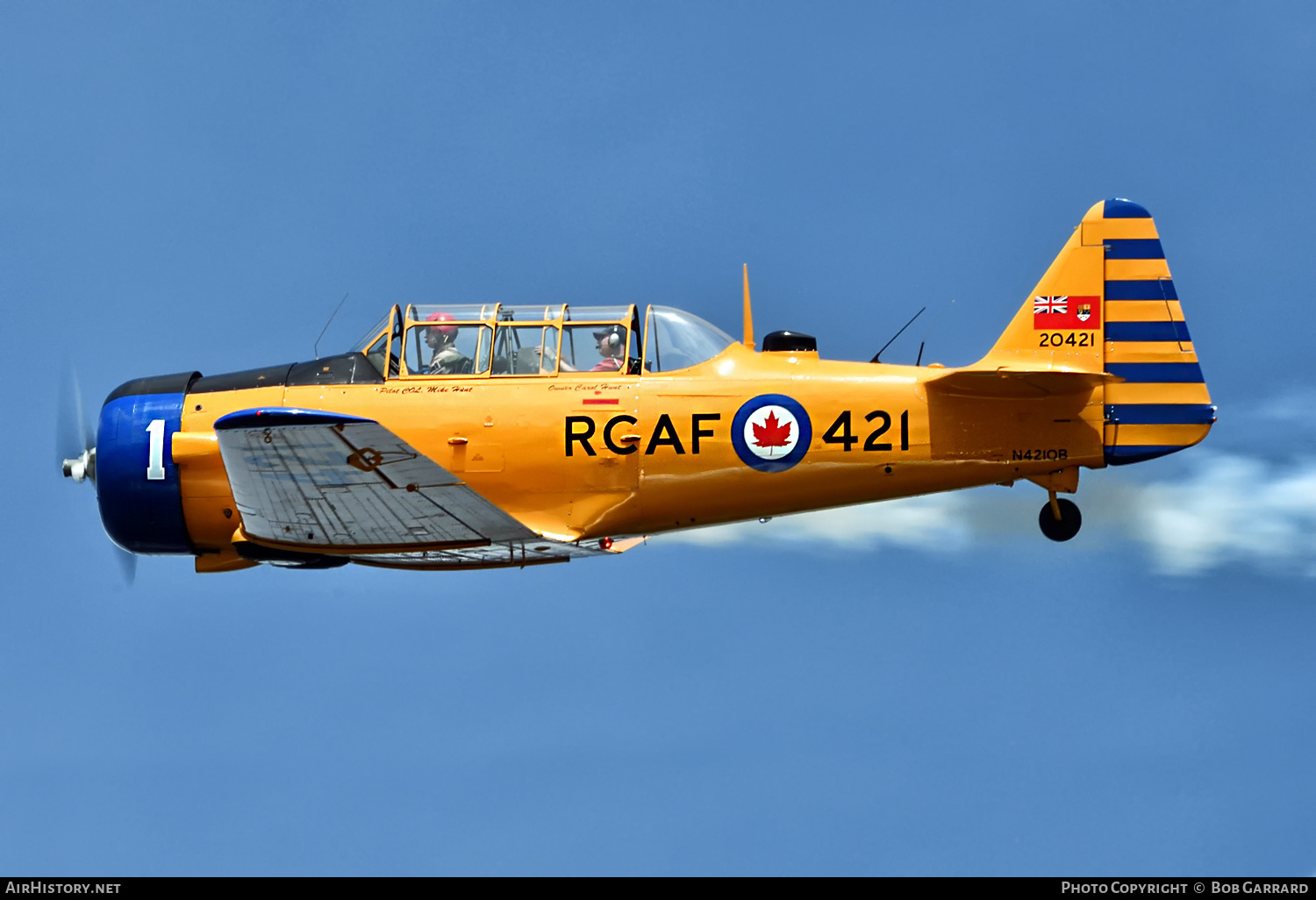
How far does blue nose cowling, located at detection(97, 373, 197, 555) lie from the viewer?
47.5 feet

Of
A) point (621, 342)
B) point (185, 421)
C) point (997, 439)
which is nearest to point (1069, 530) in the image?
point (997, 439)

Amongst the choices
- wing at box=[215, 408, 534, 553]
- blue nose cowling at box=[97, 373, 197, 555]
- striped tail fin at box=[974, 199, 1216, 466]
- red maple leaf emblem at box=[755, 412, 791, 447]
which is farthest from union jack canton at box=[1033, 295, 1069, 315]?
blue nose cowling at box=[97, 373, 197, 555]

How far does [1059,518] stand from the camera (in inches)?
568

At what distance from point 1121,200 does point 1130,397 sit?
200 centimetres

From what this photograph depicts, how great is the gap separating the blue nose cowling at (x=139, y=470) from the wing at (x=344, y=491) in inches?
42.5

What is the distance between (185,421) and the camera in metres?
14.6

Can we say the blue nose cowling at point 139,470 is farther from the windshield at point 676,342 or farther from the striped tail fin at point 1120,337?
the striped tail fin at point 1120,337

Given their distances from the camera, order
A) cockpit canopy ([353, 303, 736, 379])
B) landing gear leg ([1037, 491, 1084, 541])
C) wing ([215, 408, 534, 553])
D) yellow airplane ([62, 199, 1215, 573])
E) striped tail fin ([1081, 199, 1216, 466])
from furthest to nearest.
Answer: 1. landing gear leg ([1037, 491, 1084, 541])
2. cockpit canopy ([353, 303, 736, 379])
3. striped tail fin ([1081, 199, 1216, 466])
4. yellow airplane ([62, 199, 1215, 573])
5. wing ([215, 408, 534, 553])

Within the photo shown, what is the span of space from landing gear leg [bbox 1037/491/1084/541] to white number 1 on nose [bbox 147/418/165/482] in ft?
27.8

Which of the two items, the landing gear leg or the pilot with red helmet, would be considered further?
the landing gear leg

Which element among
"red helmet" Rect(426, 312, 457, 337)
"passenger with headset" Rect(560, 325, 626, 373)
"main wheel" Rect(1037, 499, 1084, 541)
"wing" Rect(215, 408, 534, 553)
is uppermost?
"red helmet" Rect(426, 312, 457, 337)

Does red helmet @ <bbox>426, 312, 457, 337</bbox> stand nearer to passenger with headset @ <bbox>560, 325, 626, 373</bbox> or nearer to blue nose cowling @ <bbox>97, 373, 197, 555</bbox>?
passenger with headset @ <bbox>560, 325, 626, 373</bbox>

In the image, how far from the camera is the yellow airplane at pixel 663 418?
13.8 metres

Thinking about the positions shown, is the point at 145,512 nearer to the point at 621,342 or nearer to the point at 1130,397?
the point at 621,342
